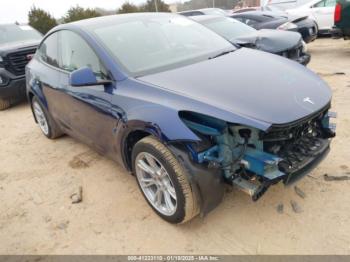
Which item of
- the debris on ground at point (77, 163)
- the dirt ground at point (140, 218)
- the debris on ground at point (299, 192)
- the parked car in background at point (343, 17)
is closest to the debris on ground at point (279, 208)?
the dirt ground at point (140, 218)

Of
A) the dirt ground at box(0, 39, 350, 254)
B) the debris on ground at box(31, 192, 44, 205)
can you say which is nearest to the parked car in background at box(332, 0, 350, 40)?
the dirt ground at box(0, 39, 350, 254)

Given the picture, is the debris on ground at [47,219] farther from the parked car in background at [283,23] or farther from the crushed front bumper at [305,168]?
the parked car in background at [283,23]

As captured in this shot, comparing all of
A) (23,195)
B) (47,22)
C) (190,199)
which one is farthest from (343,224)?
(47,22)

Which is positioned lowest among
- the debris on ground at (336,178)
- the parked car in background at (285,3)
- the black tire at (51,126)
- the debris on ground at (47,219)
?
the debris on ground at (47,219)

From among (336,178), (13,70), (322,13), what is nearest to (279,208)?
(336,178)

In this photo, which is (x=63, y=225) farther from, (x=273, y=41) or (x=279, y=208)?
(x=273, y=41)

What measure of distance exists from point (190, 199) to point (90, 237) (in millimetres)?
990

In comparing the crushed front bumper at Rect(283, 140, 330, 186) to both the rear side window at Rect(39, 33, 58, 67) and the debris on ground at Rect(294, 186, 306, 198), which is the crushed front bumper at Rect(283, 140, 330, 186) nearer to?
the debris on ground at Rect(294, 186, 306, 198)

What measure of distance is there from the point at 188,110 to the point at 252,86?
58 cm

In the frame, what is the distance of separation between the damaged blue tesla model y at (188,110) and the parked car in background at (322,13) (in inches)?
321

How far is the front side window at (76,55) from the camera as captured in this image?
312 cm

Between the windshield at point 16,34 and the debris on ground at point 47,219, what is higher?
the windshield at point 16,34

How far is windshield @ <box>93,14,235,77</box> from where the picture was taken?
10.1 ft

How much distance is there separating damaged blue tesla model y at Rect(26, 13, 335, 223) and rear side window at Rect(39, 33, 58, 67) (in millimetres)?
403
